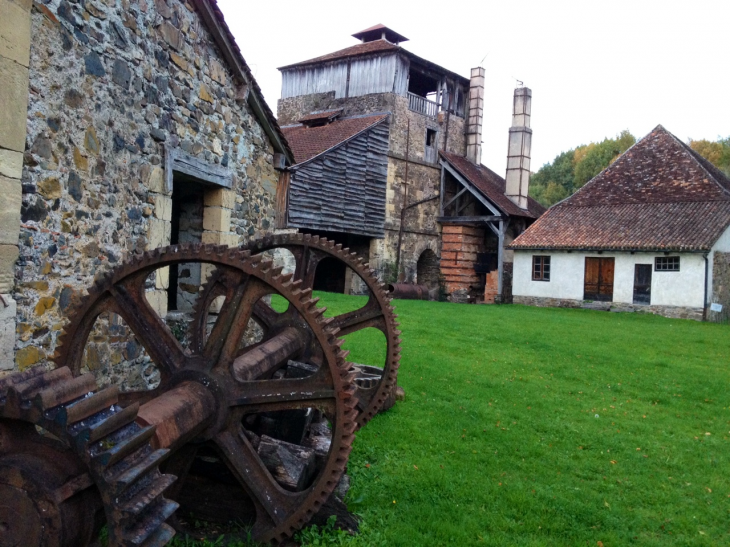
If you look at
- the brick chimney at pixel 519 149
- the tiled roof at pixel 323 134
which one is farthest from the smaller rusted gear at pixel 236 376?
the brick chimney at pixel 519 149

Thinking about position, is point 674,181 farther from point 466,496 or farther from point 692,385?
point 466,496

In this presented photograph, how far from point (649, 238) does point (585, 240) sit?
2247 mm

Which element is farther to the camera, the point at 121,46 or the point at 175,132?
the point at 175,132

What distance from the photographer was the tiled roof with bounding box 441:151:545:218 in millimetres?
24438

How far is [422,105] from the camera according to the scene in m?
25.2

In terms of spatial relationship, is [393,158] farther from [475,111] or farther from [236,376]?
[236,376]

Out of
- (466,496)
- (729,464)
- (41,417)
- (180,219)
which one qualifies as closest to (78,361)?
(41,417)

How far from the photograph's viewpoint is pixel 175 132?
20.5 ft

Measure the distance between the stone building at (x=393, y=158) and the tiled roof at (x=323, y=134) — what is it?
5 centimetres

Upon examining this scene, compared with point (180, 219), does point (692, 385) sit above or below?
below

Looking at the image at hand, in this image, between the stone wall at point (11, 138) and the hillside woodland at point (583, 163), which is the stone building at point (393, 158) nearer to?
the stone wall at point (11, 138)

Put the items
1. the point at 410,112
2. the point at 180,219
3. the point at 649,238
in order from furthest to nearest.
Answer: the point at 410,112, the point at 649,238, the point at 180,219

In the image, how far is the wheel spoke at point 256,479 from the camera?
3.36 metres

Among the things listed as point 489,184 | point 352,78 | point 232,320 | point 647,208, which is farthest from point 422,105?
point 232,320
